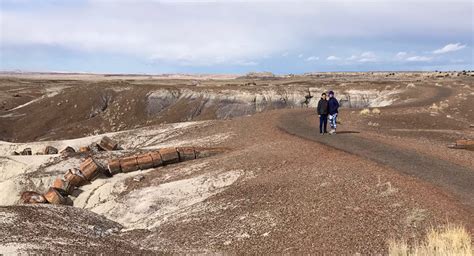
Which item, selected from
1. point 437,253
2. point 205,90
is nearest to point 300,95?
point 205,90

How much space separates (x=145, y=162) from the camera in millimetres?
21172

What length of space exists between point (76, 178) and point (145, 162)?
3253mm

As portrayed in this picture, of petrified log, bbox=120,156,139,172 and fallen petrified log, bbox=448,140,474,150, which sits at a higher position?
fallen petrified log, bbox=448,140,474,150

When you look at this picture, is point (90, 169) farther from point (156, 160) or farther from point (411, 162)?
point (411, 162)

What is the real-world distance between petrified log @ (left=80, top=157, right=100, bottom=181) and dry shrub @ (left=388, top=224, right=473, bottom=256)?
14501mm

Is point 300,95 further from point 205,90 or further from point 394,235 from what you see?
point 394,235

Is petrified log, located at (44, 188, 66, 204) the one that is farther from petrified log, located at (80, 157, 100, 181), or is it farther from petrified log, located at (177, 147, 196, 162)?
petrified log, located at (177, 147, 196, 162)

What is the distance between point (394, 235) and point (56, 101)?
240 ft

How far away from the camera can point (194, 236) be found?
12125mm

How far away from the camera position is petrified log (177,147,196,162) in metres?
22.0

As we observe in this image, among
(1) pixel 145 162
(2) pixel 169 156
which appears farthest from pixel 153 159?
(2) pixel 169 156

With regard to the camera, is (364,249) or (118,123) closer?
(364,249)

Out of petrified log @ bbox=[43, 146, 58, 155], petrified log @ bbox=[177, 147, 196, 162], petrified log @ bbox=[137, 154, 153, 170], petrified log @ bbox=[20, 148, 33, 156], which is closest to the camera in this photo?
petrified log @ bbox=[137, 154, 153, 170]

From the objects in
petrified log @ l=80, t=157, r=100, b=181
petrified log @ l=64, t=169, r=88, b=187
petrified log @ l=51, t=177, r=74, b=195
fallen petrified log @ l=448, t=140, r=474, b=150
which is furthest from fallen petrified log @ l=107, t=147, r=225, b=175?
fallen petrified log @ l=448, t=140, r=474, b=150
